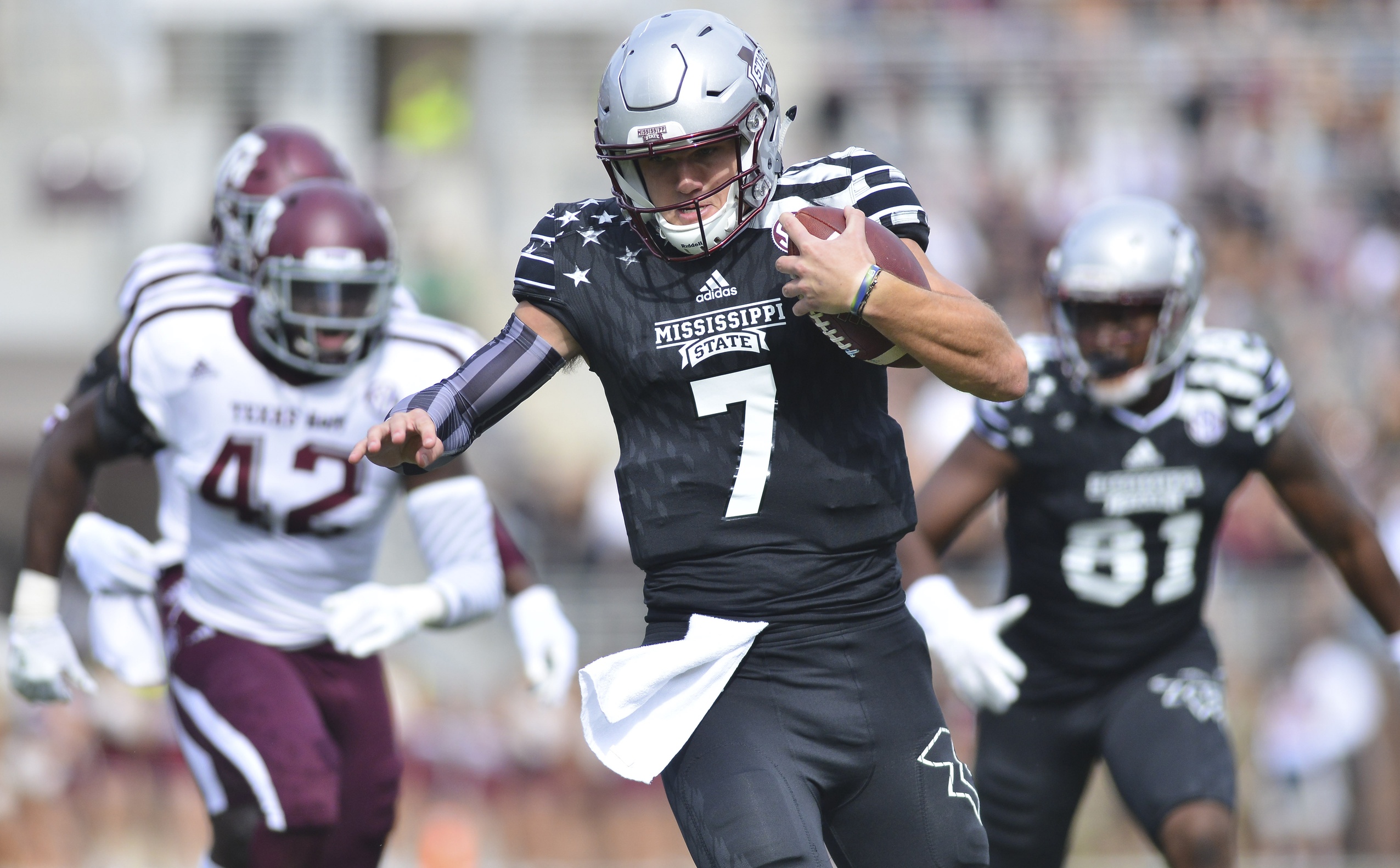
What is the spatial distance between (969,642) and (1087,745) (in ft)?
2.17

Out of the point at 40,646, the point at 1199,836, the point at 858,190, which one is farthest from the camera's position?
the point at 40,646

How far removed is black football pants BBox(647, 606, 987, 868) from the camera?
3.57 metres

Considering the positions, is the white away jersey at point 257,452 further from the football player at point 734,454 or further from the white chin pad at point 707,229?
the white chin pad at point 707,229

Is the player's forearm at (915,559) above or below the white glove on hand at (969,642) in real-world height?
above

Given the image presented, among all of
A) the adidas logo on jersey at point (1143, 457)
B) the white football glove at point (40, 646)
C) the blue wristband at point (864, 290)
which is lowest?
the white football glove at point (40, 646)

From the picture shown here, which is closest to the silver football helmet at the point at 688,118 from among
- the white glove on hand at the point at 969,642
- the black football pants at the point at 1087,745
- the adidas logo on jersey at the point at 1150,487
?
the white glove on hand at the point at 969,642

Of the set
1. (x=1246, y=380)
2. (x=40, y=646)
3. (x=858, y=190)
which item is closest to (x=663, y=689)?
(x=858, y=190)

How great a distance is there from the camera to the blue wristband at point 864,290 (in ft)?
10.8

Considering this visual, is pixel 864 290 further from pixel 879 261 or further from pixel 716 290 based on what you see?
pixel 716 290

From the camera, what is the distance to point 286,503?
514cm

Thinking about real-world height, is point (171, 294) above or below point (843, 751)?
above

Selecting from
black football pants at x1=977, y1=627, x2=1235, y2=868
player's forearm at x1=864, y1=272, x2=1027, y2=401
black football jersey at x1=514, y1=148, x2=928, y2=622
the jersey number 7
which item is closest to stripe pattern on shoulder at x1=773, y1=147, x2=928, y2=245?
black football jersey at x1=514, y1=148, x2=928, y2=622

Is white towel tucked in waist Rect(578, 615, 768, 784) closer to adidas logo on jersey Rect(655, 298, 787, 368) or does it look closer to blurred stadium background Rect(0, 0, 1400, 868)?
adidas logo on jersey Rect(655, 298, 787, 368)

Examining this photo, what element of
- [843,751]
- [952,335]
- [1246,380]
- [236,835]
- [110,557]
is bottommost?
[236,835]
